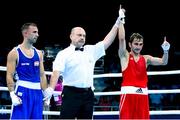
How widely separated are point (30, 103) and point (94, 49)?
0.86 metres

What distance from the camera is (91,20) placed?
1314cm

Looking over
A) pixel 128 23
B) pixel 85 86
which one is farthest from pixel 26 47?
pixel 128 23

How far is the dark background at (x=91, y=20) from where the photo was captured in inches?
479

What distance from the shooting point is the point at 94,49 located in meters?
4.17

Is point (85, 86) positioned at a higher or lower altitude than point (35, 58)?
lower

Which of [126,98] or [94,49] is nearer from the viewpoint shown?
[94,49]

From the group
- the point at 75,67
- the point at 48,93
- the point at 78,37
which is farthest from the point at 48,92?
the point at 78,37

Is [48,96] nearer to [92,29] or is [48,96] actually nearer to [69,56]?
[69,56]

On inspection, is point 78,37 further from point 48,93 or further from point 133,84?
point 133,84

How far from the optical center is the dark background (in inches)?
479

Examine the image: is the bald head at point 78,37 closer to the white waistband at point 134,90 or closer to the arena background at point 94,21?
the white waistband at point 134,90

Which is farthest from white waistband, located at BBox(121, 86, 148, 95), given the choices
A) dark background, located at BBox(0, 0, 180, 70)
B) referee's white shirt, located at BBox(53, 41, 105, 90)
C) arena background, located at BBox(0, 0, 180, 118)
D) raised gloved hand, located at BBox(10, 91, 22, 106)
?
dark background, located at BBox(0, 0, 180, 70)

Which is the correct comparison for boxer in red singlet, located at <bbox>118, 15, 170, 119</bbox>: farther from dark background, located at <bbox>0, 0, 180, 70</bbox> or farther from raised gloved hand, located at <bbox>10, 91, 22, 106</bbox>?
dark background, located at <bbox>0, 0, 180, 70</bbox>

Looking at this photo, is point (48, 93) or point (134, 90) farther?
point (134, 90)
